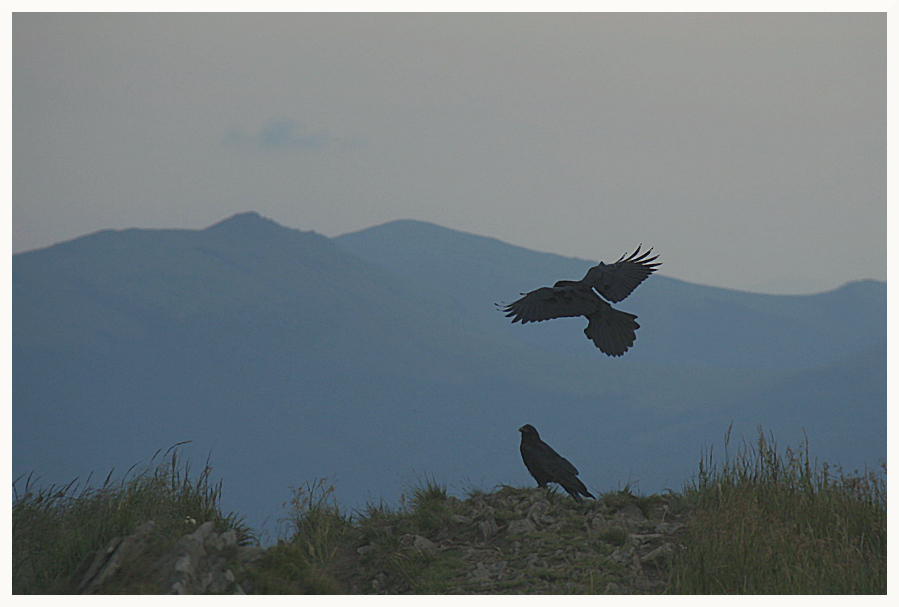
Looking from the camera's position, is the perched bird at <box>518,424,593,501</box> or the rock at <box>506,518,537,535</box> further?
the perched bird at <box>518,424,593,501</box>

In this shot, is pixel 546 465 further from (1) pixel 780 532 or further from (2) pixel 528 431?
(1) pixel 780 532

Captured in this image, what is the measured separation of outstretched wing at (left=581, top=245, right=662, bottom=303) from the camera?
5.47 meters

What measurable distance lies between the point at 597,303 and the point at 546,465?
3.82ft

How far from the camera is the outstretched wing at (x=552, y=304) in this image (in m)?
5.30

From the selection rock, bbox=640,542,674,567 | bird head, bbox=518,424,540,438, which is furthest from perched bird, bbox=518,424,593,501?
rock, bbox=640,542,674,567

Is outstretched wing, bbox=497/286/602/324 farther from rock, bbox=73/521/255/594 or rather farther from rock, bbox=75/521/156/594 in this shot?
rock, bbox=75/521/156/594

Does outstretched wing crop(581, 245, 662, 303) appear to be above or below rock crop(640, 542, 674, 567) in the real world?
above

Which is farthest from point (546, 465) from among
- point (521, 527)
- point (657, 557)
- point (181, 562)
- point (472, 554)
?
point (181, 562)

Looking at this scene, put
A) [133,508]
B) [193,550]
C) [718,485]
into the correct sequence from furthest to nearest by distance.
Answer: [718,485] → [133,508] → [193,550]

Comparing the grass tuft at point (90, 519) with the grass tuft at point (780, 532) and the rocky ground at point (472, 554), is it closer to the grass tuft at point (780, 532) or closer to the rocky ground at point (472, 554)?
the rocky ground at point (472, 554)
